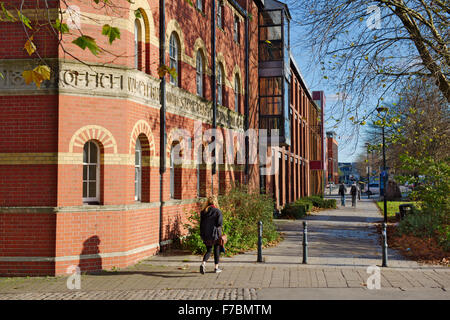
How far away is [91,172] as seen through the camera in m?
11.2

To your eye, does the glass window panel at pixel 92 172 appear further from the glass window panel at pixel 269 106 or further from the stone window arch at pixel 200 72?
the glass window panel at pixel 269 106

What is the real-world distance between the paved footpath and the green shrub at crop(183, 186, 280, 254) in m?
0.68

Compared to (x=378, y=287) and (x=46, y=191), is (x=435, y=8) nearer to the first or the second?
(x=378, y=287)

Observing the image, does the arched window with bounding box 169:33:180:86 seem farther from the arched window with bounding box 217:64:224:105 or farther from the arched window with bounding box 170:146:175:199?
the arched window with bounding box 217:64:224:105

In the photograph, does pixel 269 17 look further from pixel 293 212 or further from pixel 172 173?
pixel 172 173

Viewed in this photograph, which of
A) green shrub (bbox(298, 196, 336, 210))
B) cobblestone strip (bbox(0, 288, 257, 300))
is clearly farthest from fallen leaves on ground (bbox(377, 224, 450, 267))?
green shrub (bbox(298, 196, 336, 210))

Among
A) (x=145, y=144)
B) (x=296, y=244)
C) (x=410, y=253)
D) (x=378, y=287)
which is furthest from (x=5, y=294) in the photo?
(x=410, y=253)

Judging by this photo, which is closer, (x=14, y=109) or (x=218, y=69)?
(x=14, y=109)

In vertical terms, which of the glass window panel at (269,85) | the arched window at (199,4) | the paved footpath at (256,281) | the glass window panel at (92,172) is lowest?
the paved footpath at (256,281)

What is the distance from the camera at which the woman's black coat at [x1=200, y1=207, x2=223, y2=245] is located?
10.1m

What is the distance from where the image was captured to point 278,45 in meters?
24.7

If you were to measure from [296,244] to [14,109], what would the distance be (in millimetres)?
9295

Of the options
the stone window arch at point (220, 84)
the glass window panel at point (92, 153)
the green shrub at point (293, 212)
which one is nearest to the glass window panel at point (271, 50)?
the stone window arch at point (220, 84)

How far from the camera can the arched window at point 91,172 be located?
11.1 meters
